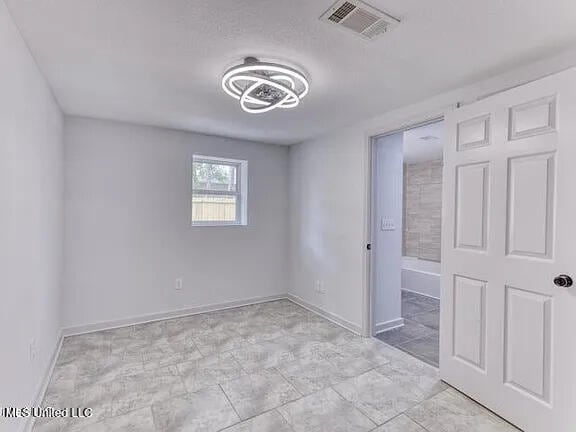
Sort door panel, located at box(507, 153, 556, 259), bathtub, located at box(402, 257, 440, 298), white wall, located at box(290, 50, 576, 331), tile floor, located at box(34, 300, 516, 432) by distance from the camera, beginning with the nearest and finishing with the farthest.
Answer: door panel, located at box(507, 153, 556, 259), tile floor, located at box(34, 300, 516, 432), white wall, located at box(290, 50, 576, 331), bathtub, located at box(402, 257, 440, 298)

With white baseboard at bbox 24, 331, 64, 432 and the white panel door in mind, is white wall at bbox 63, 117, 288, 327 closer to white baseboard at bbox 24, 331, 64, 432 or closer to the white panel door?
white baseboard at bbox 24, 331, 64, 432

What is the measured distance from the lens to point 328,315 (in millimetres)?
3664

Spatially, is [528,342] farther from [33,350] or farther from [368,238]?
[33,350]

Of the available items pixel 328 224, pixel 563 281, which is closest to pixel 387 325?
pixel 328 224

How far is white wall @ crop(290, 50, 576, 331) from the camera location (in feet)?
10.1

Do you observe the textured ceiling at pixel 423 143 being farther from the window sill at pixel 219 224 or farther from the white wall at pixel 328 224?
the window sill at pixel 219 224

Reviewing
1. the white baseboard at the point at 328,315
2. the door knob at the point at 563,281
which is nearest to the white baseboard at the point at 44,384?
the white baseboard at the point at 328,315

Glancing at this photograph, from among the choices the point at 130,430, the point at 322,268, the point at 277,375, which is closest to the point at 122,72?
the point at 130,430

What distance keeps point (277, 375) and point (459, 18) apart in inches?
100

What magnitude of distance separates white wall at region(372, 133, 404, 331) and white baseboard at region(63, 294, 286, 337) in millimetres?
1561

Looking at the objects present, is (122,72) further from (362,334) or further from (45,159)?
(362,334)

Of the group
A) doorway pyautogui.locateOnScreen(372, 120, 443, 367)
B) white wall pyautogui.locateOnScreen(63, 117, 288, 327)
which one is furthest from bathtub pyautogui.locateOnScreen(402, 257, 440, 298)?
white wall pyautogui.locateOnScreen(63, 117, 288, 327)

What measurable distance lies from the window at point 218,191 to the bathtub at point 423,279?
2837 millimetres

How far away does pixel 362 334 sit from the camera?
125 inches
